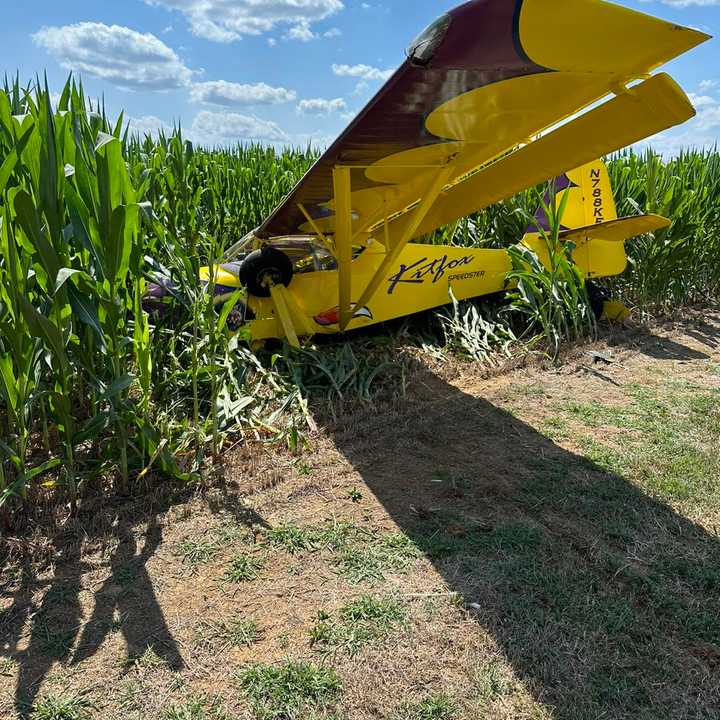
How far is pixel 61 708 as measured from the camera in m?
1.67

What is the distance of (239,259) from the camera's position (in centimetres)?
537

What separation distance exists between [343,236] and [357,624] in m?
2.67

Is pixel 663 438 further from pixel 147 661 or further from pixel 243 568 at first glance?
pixel 147 661

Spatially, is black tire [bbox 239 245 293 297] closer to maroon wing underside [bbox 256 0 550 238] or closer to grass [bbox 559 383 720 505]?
maroon wing underside [bbox 256 0 550 238]

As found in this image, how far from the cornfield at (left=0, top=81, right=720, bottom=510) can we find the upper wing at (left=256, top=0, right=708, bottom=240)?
114cm

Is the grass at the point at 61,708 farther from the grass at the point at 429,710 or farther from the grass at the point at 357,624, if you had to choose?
the grass at the point at 429,710

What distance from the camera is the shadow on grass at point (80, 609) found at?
1.85 metres

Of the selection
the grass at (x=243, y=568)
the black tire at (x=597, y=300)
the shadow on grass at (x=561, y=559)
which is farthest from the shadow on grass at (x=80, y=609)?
the black tire at (x=597, y=300)

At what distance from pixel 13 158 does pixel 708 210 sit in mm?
7017

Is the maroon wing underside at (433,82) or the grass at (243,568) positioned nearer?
the maroon wing underside at (433,82)

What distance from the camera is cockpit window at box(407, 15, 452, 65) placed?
6.53ft

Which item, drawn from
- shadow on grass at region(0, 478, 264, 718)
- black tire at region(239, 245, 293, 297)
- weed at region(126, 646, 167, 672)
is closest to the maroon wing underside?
black tire at region(239, 245, 293, 297)

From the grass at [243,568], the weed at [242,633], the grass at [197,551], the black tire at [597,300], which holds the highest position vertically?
the black tire at [597,300]

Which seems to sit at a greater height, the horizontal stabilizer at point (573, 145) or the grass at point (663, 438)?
the horizontal stabilizer at point (573, 145)
